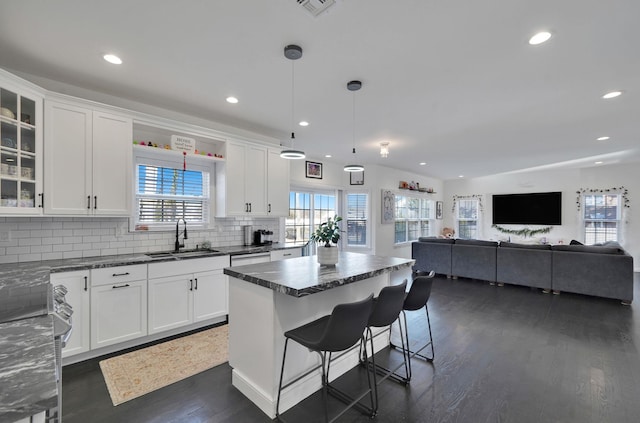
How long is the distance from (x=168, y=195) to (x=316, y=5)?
2.99 metres

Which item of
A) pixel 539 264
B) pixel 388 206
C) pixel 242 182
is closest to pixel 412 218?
pixel 388 206

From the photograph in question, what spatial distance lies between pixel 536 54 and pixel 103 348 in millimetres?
4674

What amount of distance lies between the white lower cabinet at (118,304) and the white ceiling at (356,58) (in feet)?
6.24

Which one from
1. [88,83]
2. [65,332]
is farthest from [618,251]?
[88,83]

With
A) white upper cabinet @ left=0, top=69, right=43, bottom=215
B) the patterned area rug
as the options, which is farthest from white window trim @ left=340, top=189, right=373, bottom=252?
white upper cabinet @ left=0, top=69, right=43, bottom=215

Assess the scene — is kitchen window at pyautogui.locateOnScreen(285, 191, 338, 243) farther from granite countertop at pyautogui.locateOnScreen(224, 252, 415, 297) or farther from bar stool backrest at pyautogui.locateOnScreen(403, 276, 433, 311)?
bar stool backrest at pyautogui.locateOnScreen(403, 276, 433, 311)

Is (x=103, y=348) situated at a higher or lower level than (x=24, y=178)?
lower

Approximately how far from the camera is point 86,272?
2658 mm

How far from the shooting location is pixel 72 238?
9.89ft

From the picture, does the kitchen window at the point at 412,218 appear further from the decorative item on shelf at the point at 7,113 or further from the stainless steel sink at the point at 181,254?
the decorative item on shelf at the point at 7,113

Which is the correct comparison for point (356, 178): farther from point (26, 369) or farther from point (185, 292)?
point (26, 369)

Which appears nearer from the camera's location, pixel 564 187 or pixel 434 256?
pixel 434 256

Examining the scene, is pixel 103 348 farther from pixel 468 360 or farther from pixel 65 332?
pixel 468 360

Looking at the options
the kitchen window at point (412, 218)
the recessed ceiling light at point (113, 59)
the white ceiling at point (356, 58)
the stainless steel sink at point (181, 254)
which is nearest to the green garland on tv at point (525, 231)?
the kitchen window at point (412, 218)
